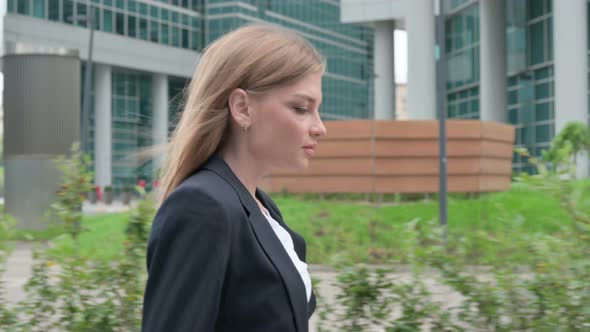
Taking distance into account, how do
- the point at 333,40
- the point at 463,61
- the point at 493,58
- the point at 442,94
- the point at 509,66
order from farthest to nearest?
the point at 333,40 < the point at 463,61 < the point at 509,66 < the point at 493,58 < the point at 442,94

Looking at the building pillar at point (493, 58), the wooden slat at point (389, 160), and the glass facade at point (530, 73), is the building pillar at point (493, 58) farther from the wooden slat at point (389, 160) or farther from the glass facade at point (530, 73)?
the wooden slat at point (389, 160)

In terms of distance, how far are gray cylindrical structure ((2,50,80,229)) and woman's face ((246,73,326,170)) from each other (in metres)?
17.9

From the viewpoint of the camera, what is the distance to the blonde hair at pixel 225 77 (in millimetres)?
1491

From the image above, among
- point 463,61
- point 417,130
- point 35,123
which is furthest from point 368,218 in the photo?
point 463,61

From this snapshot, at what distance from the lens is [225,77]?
150cm

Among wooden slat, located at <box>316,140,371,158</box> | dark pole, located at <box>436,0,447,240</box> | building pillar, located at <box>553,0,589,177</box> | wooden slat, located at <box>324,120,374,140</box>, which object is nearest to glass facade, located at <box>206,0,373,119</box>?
building pillar, located at <box>553,0,589,177</box>

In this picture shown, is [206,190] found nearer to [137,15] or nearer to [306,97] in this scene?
[306,97]

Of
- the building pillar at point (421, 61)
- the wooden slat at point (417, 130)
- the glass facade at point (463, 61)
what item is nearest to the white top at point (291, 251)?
the wooden slat at point (417, 130)

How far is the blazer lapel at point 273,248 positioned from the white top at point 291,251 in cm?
7

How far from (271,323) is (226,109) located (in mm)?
465

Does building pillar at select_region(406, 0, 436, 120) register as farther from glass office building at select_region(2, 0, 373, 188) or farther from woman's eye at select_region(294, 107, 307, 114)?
woman's eye at select_region(294, 107, 307, 114)

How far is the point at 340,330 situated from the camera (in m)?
3.42

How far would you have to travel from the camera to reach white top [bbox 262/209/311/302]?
1574 millimetres

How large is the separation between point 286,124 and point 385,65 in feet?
141
